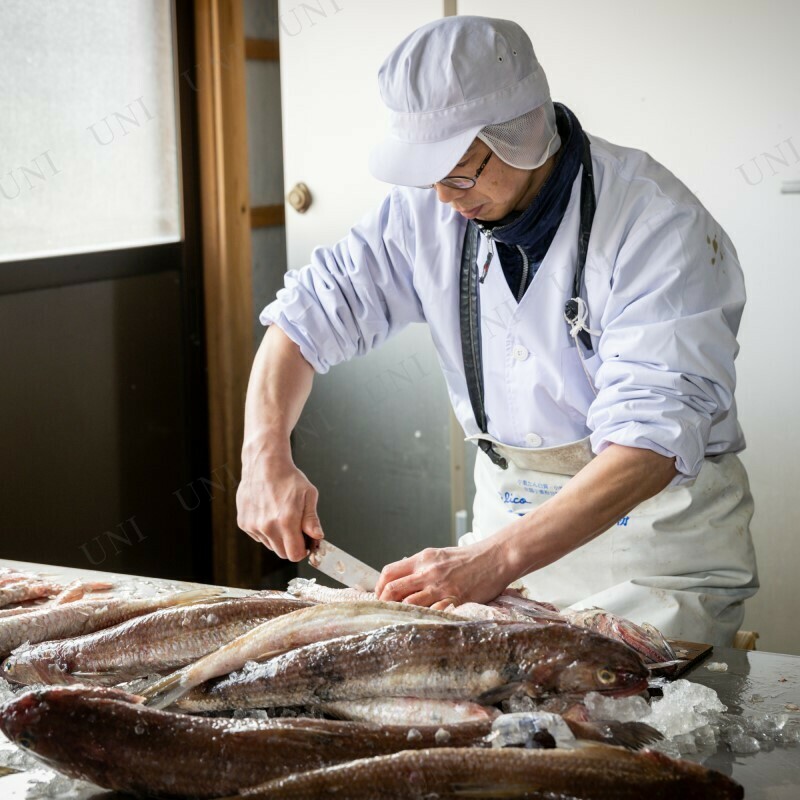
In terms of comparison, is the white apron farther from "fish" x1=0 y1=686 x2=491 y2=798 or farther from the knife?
"fish" x1=0 y1=686 x2=491 y2=798

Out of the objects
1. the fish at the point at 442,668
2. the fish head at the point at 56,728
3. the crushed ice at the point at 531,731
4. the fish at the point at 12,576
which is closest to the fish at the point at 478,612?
the fish at the point at 442,668

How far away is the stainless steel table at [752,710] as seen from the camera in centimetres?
130

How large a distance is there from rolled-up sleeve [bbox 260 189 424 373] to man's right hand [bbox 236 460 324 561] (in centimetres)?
43

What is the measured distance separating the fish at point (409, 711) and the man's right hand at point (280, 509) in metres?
0.73

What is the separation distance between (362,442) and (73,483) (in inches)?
43.1

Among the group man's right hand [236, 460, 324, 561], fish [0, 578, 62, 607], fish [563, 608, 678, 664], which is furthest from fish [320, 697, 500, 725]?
fish [0, 578, 62, 607]

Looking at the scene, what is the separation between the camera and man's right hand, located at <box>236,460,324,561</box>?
214 cm

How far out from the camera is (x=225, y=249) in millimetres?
4430

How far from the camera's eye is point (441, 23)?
2127mm

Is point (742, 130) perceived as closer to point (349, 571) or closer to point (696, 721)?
point (349, 571)

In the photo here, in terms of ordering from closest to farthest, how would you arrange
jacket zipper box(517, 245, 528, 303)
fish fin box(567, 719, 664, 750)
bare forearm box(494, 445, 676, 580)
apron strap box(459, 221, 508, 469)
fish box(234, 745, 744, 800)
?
fish box(234, 745, 744, 800)
fish fin box(567, 719, 664, 750)
bare forearm box(494, 445, 676, 580)
jacket zipper box(517, 245, 528, 303)
apron strap box(459, 221, 508, 469)

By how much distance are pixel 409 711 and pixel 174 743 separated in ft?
1.00

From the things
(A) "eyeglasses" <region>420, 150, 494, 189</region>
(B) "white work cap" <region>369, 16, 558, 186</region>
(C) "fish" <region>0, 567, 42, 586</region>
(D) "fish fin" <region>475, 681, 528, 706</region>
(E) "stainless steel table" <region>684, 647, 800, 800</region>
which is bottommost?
(C) "fish" <region>0, 567, 42, 586</region>

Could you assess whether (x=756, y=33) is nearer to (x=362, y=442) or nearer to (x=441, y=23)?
(x=441, y=23)
